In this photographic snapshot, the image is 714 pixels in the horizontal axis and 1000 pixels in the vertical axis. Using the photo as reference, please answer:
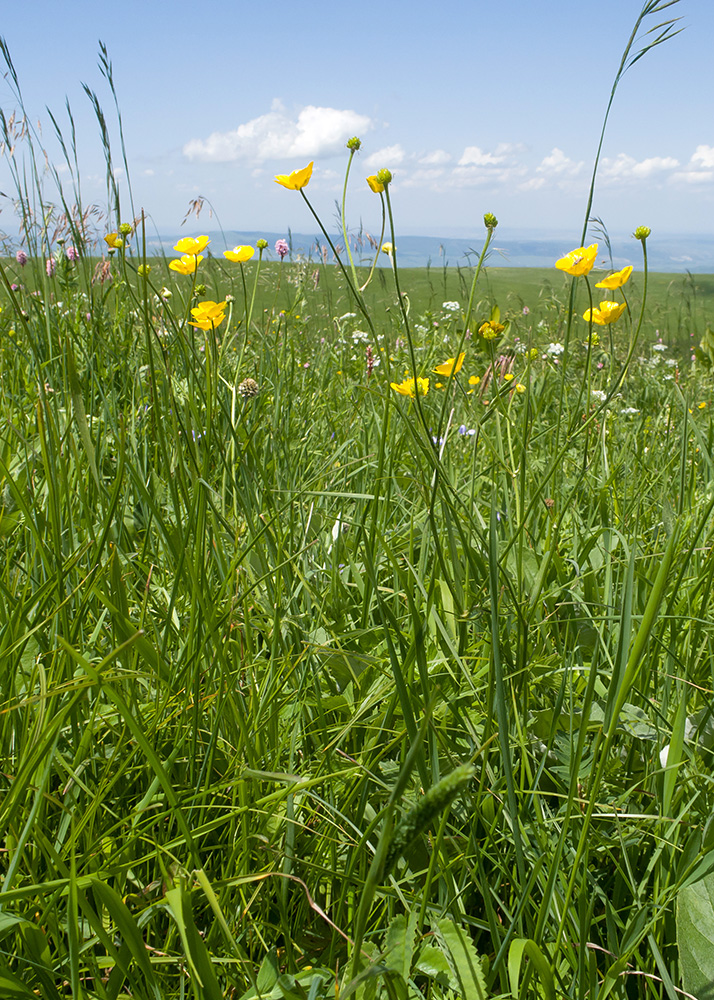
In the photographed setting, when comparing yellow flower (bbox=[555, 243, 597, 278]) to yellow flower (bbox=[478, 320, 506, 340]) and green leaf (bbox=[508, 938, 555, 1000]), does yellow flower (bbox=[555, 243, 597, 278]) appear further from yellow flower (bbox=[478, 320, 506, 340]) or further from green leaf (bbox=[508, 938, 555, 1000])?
green leaf (bbox=[508, 938, 555, 1000])

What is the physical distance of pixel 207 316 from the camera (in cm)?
122

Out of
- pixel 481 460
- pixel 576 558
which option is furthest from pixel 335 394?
pixel 576 558

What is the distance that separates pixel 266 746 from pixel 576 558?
0.61 metres

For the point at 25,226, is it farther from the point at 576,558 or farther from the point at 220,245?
the point at 576,558

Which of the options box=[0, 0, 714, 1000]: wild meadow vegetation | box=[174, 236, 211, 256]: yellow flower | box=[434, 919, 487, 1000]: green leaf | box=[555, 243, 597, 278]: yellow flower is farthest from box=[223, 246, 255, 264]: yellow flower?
box=[434, 919, 487, 1000]: green leaf

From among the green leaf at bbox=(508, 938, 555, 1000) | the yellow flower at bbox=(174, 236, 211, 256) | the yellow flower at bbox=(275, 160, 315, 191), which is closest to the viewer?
the green leaf at bbox=(508, 938, 555, 1000)

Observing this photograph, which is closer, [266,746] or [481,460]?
[266,746]

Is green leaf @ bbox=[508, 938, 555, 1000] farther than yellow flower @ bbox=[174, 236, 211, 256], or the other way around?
yellow flower @ bbox=[174, 236, 211, 256]

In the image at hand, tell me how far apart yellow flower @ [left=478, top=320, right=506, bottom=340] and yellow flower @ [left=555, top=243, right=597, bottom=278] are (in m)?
0.24

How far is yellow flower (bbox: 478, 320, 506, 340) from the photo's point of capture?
1.40 m

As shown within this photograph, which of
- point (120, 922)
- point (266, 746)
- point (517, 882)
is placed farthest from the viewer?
point (266, 746)

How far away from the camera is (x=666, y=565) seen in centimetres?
56

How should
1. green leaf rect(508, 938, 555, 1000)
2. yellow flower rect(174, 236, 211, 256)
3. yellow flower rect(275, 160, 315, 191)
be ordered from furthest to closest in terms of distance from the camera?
1. yellow flower rect(174, 236, 211, 256)
2. yellow flower rect(275, 160, 315, 191)
3. green leaf rect(508, 938, 555, 1000)

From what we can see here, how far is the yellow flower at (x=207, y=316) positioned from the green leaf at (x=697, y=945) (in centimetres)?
96
